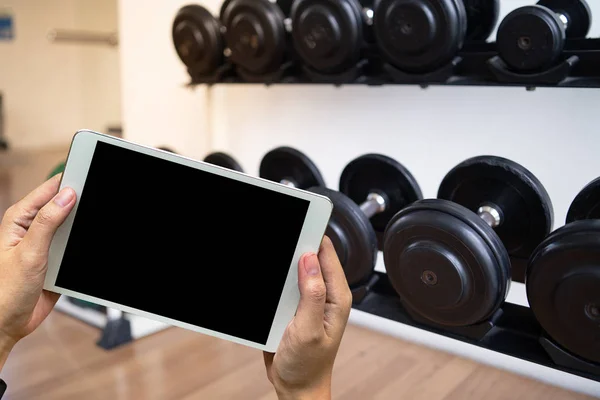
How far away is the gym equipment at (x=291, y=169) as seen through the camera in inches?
58.9

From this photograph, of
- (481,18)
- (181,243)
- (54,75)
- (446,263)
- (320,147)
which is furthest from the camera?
(54,75)

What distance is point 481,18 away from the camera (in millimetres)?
1303

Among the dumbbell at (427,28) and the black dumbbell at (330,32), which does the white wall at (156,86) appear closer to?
the black dumbbell at (330,32)

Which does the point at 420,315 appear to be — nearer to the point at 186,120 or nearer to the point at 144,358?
the point at 144,358

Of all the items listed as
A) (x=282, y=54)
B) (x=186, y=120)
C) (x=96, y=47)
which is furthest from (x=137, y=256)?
(x=96, y=47)

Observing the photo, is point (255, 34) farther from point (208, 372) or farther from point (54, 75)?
point (54, 75)

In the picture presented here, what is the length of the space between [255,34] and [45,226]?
108 centimetres

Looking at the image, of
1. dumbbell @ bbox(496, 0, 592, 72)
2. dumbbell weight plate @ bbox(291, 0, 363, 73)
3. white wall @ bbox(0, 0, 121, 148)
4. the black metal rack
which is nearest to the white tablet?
the black metal rack

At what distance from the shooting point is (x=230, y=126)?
6.63 ft

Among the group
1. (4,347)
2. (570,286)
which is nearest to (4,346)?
(4,347)

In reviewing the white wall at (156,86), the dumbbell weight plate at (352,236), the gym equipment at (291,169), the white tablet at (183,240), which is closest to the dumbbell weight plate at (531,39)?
the dumbbell weight plate at (352,236)

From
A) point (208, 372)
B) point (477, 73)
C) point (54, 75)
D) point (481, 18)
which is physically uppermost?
point (481, 18)

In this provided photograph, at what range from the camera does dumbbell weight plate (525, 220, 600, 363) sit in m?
0.88

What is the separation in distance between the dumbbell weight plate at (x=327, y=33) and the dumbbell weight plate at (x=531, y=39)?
1.20 feet
